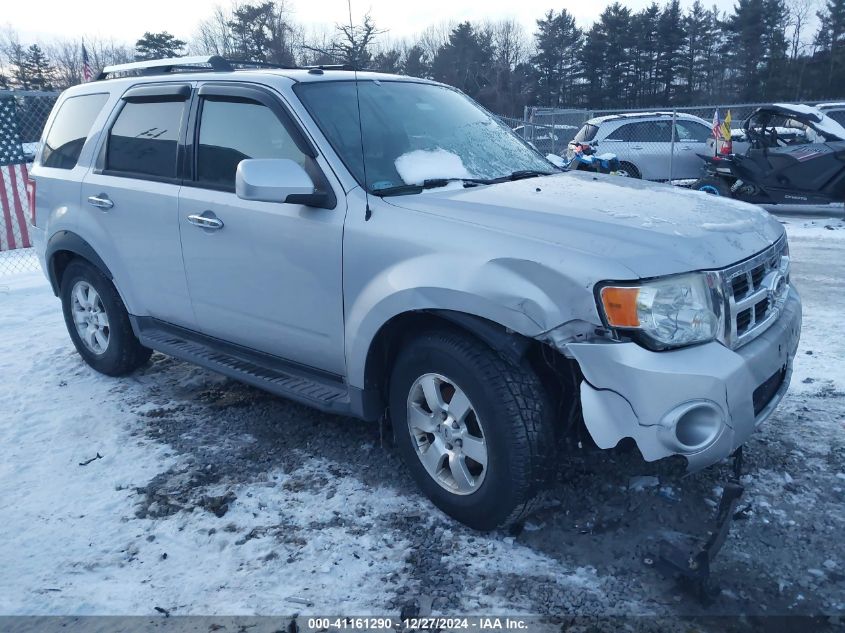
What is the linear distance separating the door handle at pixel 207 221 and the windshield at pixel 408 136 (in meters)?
0.79

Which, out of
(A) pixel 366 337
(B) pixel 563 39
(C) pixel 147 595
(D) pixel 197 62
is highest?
(B) pixel 563 39

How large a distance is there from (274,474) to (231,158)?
169cm

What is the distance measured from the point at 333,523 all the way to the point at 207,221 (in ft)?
5.69

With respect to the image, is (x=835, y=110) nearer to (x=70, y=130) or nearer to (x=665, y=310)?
(x=665, y=310)

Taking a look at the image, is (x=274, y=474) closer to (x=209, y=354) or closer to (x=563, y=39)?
(x=209, y=354)

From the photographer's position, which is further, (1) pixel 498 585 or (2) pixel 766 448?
(2) pixel 766 448

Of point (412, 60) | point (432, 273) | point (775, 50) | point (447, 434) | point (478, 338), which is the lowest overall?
point (447, 434)

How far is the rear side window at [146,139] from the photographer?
4.02 metres

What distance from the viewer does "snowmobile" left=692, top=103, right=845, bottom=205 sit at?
10.6m

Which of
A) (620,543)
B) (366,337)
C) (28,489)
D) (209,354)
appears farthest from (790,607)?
(28,489)

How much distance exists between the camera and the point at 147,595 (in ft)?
8.67

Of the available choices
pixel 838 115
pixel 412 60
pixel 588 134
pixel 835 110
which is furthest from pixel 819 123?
pixel 412 60

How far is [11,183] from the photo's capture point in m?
9.21

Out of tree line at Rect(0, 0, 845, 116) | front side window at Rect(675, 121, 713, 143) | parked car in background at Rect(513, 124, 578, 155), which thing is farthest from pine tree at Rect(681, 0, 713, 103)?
front side window at Rect(675, 121, 713, 143)
